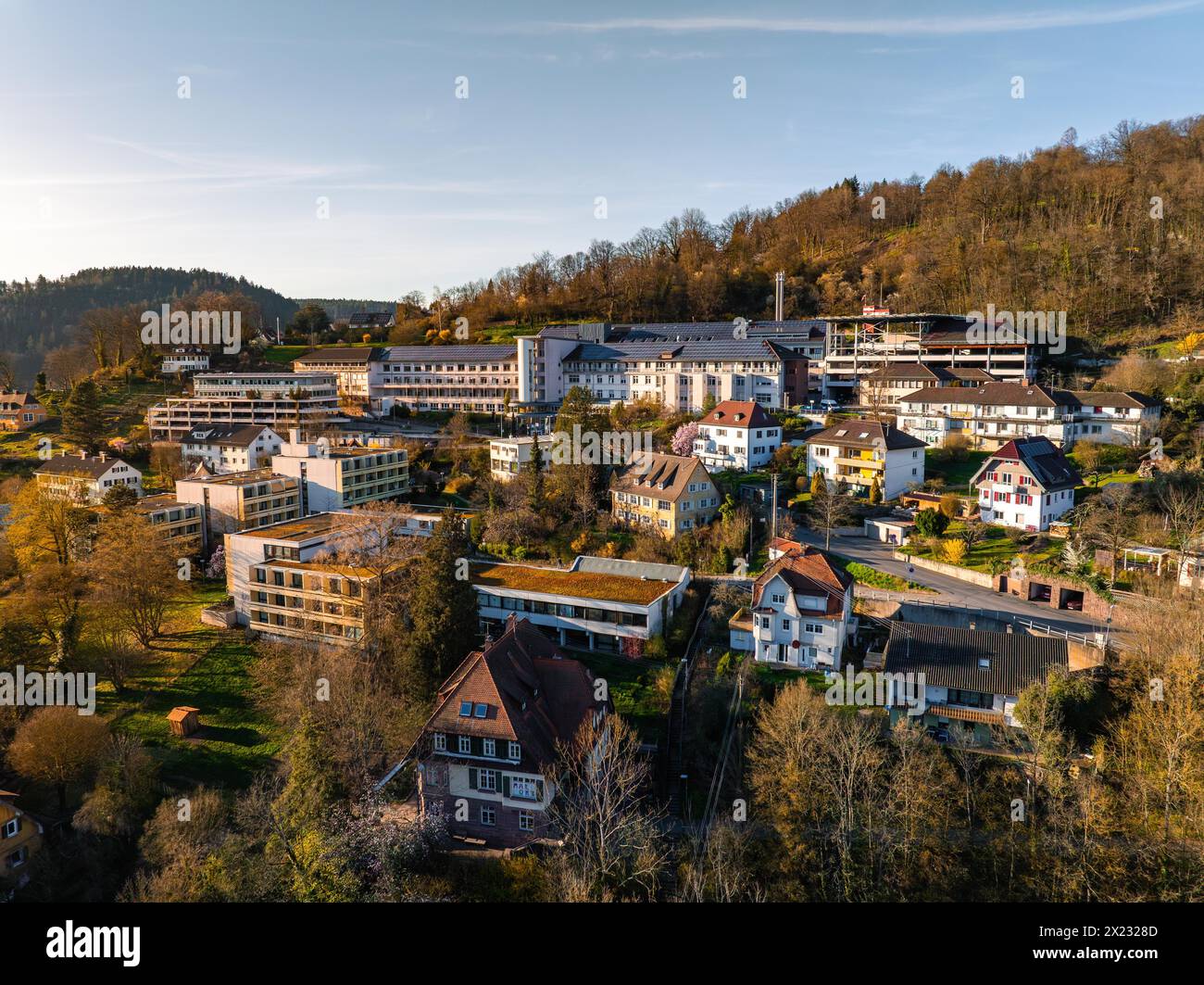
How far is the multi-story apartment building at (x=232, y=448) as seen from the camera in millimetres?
57219

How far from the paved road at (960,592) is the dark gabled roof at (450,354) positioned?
37.9 metres

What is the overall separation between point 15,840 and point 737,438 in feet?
119

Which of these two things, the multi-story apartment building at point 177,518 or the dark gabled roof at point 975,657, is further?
the multi-story apartment building at point 177,518

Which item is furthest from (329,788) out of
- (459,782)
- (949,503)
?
(949,503)

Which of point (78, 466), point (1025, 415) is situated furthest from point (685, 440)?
point (78, 466)

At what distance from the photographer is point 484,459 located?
5112cm

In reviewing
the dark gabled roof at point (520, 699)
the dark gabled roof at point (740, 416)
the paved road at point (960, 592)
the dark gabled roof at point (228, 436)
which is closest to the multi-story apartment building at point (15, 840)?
the dark gabled roof at point (520, 699)

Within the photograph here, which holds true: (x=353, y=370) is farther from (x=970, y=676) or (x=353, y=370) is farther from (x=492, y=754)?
(x=970, y=676)

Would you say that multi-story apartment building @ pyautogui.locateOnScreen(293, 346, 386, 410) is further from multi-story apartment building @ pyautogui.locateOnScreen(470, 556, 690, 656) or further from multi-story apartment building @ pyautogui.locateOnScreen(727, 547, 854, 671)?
multi-story apartment building @ pyautogui.locateOnScreen(727, 547, 854, 671)

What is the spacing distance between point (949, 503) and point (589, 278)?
59.6 meters

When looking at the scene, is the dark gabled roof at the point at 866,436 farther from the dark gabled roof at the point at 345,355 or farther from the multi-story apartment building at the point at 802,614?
the dark gabled roof at the point at 345,355

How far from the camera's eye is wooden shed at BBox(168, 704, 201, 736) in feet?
95.0

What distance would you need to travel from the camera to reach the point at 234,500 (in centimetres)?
4634
